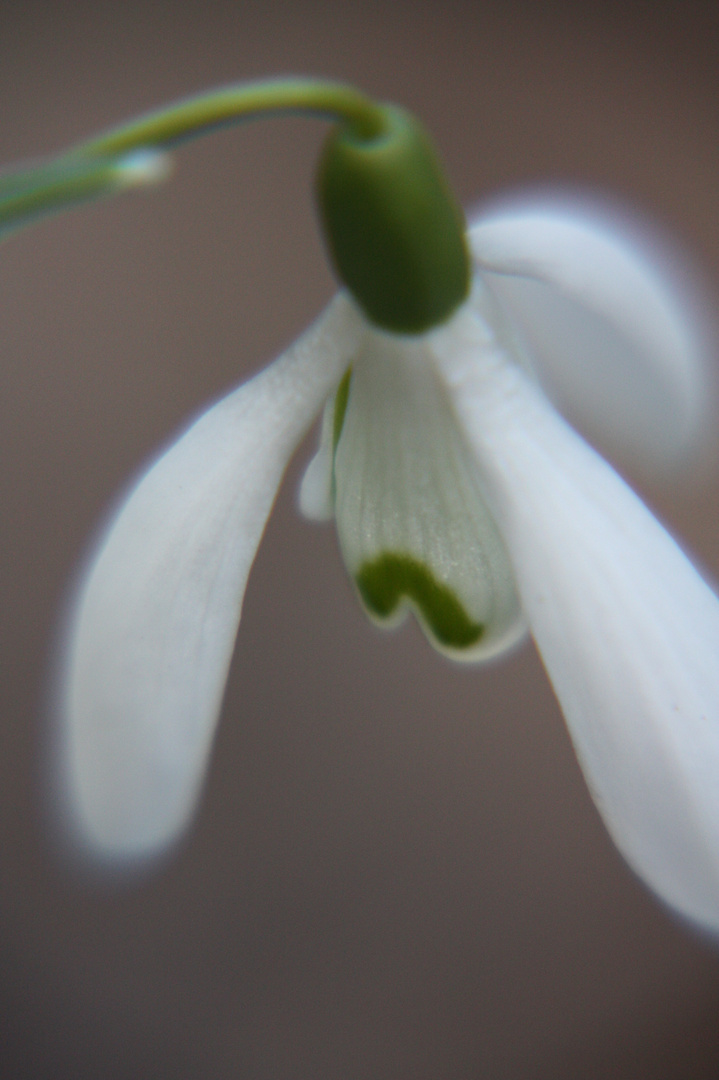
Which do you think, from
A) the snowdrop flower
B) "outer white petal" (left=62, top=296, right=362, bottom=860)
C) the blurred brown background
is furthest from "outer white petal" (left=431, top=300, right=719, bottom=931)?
the blurred brown background

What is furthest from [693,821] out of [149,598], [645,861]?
[149,598]

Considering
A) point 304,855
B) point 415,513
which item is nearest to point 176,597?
point 415,513

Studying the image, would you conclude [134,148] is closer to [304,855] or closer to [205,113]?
[205,113]

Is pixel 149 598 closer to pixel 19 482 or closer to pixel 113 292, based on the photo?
pixel 19 482

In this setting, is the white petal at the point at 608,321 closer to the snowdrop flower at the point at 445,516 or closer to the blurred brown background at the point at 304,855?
the snowdrop flower at the point at 445,516

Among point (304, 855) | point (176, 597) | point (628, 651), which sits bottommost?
point (628, 651)

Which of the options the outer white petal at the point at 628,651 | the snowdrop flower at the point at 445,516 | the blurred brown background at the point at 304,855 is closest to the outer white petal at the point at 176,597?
the snowdrop flower at the point at 445,516

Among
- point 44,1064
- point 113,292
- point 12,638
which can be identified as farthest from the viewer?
point 113,292

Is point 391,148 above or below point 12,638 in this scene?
below
